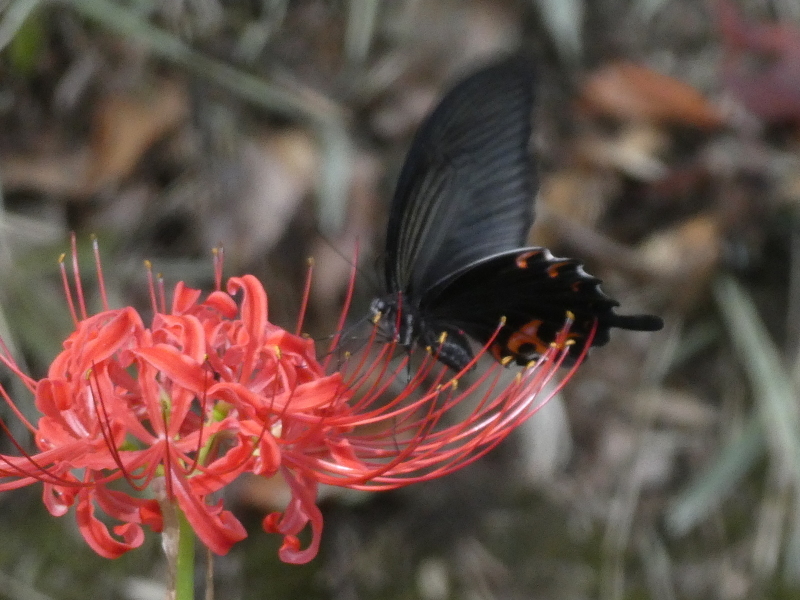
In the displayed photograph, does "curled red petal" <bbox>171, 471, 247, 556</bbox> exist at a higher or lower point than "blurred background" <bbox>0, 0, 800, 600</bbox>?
higher

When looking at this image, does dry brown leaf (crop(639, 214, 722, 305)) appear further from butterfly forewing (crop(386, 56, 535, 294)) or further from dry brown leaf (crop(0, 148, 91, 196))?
dry brown leaf (crop(0, 148, 91, 196))

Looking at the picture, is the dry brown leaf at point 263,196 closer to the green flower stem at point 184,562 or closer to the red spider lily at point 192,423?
the red spider lily at point 192,423

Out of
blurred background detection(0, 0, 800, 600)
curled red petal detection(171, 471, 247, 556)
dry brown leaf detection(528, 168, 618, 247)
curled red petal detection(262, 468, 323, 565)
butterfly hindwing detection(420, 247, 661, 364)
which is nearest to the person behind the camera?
curled red petal detection(171, 471, 247, 556)

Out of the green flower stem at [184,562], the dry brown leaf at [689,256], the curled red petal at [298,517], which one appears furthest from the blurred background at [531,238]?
the green flower stem at [184,562]

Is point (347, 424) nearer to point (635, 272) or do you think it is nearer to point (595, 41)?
point (635, 272)

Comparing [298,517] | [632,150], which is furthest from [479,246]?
[632,150]

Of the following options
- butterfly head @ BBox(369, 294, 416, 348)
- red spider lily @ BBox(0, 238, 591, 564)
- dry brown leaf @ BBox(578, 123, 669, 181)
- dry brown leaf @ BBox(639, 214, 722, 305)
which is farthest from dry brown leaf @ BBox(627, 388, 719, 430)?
red spider lily @ BBox(0, 238, 591, 564)

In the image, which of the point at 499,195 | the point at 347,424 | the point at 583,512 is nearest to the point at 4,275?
the point at 499,195

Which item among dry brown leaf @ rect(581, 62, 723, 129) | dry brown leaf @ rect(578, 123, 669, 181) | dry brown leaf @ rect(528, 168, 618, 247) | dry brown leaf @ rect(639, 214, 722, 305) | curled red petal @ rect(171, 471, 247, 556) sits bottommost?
dry brown leaf @ rect(639, 214, 722, 305)
